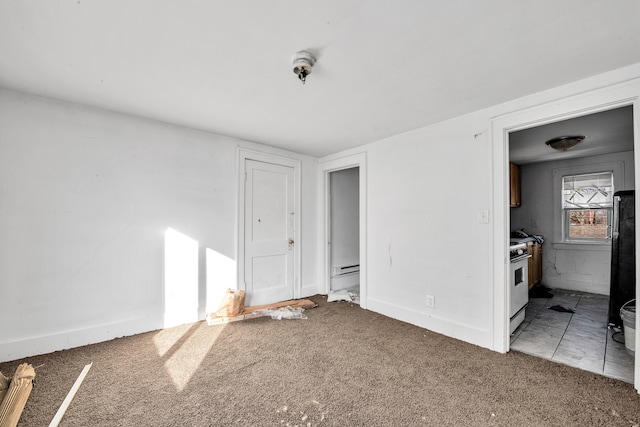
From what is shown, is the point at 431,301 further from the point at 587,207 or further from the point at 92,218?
the point at 587,207

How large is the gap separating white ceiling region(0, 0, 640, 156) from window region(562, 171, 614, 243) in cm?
350

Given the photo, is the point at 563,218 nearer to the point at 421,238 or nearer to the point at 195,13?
the point at 421,238

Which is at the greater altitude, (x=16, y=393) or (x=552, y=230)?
(x=552, y=230)

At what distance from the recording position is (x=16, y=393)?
1775mm

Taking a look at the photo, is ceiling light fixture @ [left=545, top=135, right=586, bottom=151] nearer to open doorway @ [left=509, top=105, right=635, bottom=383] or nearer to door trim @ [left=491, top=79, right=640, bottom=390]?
open doorway @ [left=509, top=105, right=635, bottom=383]

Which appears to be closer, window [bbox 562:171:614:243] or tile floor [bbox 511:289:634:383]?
tile floor [bbox 511:289:634:383]

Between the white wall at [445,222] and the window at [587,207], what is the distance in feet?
11.1

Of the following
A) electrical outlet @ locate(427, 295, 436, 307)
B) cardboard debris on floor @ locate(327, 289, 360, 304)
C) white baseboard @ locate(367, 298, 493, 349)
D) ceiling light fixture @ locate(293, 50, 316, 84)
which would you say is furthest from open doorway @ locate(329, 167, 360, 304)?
ceiling light fixture @ locate(293, 50, 316, 84)

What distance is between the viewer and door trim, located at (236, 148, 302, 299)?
11.5 feet

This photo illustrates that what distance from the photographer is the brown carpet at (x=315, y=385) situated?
5.35 feet

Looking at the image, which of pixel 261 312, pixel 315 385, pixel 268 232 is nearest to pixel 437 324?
pixel 315 385

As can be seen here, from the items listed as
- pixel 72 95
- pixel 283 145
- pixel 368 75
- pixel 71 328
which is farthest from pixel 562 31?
pixel 71 328

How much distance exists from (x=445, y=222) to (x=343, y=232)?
6.77ft

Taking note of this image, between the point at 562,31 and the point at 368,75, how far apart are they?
1.11 meters
